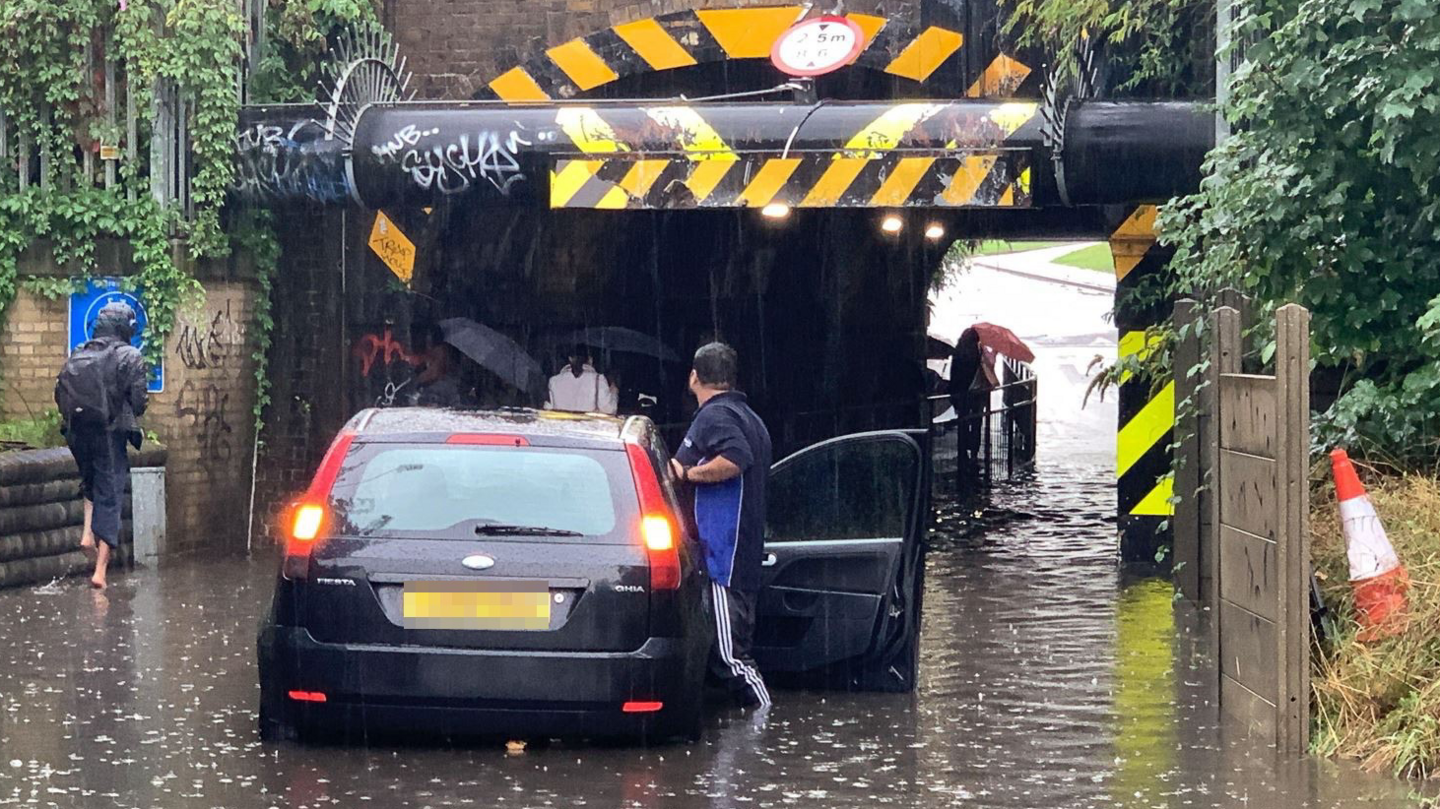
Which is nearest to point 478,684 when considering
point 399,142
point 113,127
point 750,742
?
point 750,742

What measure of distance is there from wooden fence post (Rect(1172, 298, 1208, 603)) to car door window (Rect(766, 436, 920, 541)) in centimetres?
242

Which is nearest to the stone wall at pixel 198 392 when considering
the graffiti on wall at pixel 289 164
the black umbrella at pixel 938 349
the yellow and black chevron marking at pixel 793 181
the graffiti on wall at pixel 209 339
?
the graffiti on wall at pixel 209 339

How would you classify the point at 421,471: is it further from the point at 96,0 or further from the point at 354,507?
the point at 96,0

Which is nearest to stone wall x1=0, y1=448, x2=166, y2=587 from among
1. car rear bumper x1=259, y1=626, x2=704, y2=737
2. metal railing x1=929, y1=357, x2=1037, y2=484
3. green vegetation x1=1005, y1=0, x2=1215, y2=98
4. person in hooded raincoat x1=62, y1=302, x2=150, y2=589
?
person in hooded raincoat x1=62, y1=302, x2=150, y2=589

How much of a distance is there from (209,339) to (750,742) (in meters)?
8.08

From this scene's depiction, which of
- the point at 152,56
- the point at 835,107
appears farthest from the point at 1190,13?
the point at 152,56

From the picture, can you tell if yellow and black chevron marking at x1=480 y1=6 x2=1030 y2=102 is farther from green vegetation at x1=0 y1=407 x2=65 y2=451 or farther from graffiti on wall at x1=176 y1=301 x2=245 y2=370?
green vegetation at x1=0 y1=407 x2=65 y2=451

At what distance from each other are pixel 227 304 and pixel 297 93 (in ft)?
5.25

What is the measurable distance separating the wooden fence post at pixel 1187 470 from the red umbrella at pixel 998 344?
14.5 meters

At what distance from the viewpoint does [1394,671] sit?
7.79 m

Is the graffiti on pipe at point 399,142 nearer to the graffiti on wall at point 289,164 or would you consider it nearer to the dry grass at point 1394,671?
the graffiti on wall at point 289,164

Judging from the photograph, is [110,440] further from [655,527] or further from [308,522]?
[655,527]

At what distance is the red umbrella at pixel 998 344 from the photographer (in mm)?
26641

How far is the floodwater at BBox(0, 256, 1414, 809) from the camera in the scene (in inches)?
285
